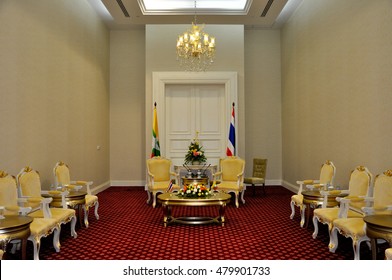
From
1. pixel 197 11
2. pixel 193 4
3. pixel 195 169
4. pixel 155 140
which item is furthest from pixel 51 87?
pixel 195 169

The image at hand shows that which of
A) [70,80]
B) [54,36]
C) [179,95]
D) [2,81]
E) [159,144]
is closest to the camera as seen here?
[2,81]

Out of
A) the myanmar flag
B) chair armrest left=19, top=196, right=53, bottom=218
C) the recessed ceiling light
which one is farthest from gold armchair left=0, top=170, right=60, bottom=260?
the recessed ceiling light

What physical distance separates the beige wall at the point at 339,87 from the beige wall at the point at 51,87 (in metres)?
5.25

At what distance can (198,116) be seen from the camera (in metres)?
11.1

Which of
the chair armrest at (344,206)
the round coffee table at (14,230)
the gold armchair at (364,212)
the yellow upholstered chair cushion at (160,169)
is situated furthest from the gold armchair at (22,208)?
the yellow upholstered chair cushion at (160,169)

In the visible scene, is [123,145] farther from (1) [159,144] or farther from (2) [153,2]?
(2) [153,2]

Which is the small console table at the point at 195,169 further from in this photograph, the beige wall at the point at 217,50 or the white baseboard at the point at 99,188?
the white baseboard at the point at 99,188

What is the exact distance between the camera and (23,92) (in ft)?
19.1

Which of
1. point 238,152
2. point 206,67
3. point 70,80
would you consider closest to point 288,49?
point 206,67

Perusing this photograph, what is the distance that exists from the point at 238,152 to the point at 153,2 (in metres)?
4.61

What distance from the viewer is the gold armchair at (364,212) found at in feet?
13.2

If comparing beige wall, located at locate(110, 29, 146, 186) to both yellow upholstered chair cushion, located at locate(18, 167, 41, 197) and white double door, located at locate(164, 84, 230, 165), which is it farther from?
yellow upholstered chair cushion, located at locate(18, 167, 41, 197)

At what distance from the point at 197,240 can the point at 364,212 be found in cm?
218

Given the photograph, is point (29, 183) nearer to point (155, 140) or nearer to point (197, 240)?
point (197, 240)
